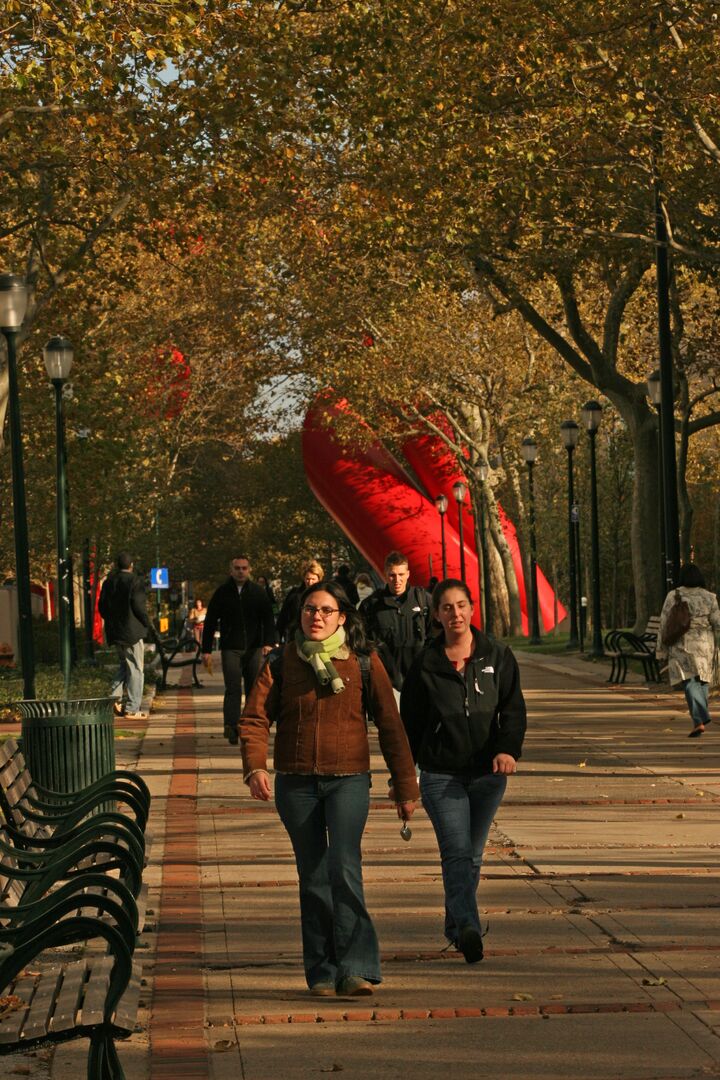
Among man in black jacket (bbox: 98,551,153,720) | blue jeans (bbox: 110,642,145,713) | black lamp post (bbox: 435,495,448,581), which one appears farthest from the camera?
black lamp post (bbox: 435,495,448,581)

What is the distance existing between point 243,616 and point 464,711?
452 inches

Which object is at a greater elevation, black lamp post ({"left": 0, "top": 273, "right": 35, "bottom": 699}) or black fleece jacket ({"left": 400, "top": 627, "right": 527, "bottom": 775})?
black lamp post ({"left": 0, "top": 273, "right": 35, "bottom": 699})

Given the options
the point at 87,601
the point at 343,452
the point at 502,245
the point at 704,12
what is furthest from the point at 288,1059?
the point at 343,452

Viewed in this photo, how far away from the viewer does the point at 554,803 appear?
45.0 ft

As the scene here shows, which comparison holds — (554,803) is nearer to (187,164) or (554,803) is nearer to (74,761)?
(74,761)

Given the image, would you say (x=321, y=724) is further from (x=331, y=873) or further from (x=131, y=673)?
(x=131, y=673)

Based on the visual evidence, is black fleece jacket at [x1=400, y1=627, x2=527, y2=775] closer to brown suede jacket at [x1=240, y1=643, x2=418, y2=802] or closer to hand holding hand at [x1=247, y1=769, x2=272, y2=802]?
brown suede jacket at [x1=240, y1=643, x2=418, y2=802]

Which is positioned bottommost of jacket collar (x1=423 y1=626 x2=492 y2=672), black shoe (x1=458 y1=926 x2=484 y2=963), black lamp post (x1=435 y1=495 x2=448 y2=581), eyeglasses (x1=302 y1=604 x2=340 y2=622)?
black shoe (x1=458 y1=926 x2=484 y2=963)

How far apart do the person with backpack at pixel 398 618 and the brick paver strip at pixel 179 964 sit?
180cm

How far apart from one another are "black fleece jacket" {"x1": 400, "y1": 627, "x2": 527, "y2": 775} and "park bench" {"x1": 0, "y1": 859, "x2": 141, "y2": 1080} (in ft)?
6.61

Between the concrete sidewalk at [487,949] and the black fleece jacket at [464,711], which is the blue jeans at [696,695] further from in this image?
the black fleece jacket at [464,711]

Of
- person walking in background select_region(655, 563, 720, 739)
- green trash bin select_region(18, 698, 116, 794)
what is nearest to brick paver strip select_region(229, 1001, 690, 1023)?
green trash bin select_region(18, 698, 116, 794)

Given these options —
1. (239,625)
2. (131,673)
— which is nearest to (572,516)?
(131,673)

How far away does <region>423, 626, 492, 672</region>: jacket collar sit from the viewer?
840 centimetres
